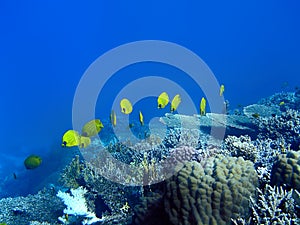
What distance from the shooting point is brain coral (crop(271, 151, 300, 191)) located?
3123mm

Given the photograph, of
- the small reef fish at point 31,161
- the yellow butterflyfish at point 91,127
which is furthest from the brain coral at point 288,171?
the small reef fish at point 31,161

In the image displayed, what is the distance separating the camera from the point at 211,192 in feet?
10.0

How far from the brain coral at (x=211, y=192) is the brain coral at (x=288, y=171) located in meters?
0.25

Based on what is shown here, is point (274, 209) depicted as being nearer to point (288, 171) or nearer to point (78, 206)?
point (288, 171)

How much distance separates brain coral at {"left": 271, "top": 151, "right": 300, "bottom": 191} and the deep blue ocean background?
94731 mm

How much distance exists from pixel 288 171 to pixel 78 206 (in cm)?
427

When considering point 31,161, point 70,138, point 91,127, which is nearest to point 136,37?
point 31,161

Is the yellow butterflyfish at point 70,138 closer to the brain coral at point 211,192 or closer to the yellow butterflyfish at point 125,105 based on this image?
the yellow butterflyfish at point 125,105

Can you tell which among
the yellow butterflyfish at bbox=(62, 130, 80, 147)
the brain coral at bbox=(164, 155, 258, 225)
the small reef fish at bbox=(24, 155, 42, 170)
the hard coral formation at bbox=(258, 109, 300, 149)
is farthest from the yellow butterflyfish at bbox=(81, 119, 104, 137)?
the hard coral formation at bbox=(258, 109, 300, 149)

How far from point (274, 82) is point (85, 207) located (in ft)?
346

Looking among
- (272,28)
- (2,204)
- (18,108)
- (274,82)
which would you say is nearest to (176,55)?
(274,82)

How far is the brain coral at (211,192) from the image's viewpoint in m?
3.02

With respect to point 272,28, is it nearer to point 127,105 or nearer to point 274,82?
point 274,82

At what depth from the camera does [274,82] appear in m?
100
